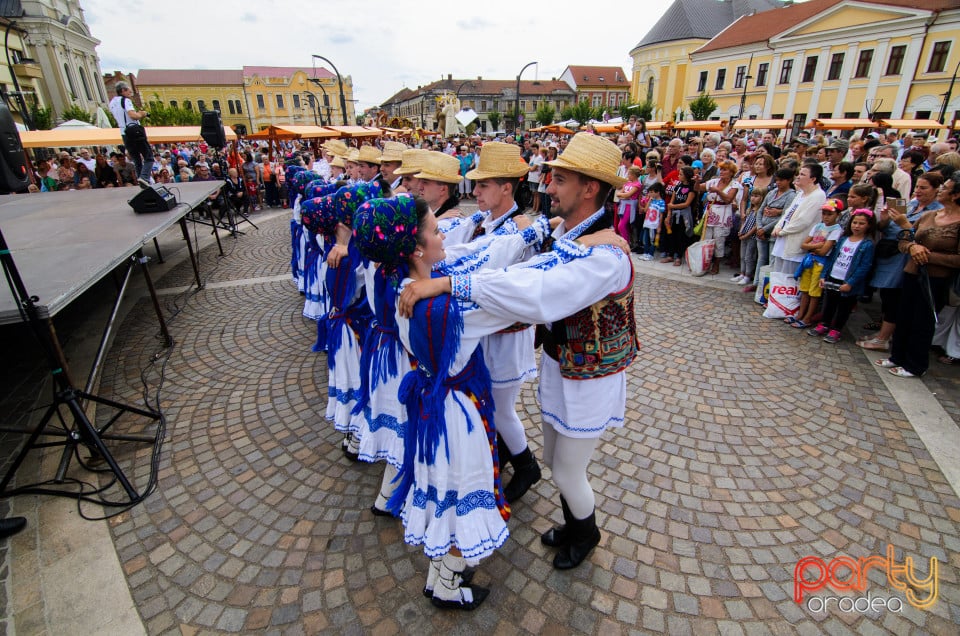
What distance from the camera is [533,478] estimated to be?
3.26 meters

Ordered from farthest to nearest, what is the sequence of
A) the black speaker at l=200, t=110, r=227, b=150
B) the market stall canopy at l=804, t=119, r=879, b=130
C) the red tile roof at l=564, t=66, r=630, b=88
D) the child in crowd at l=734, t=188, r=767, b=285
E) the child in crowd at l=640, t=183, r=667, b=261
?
the red tile roof at l=564, t=66, r=630, b=88 → the market stall canopy at l=804, t=119, r=879, b=130 → the black speaker at l=200, t=110, r=227, b=150 → the child in crowd at l=640, t=183, r=667, b=261 → the child in crowd at l=734, t=188, r=767, b=285

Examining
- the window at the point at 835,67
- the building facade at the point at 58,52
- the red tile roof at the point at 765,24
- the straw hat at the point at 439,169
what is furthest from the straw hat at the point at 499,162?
the building facade at the point at 58,52

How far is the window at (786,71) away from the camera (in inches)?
1591

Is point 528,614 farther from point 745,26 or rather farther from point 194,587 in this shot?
point 745,26

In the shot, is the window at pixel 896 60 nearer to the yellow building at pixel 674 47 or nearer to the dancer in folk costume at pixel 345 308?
the yellow building at pixel 674 47

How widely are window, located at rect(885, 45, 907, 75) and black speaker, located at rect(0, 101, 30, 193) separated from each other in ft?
160

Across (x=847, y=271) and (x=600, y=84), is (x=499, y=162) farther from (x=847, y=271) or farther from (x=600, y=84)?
(x=600, y=84)

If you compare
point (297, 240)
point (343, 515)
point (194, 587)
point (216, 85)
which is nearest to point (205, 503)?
point (194, 587)

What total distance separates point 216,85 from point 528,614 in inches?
3864

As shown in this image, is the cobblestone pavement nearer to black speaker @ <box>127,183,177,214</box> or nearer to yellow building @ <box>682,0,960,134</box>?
black speaker @ <box>127,183,177,214</box>

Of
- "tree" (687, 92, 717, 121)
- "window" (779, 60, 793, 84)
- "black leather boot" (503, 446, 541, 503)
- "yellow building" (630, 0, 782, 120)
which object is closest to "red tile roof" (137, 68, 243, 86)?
"yellow building" (630, 0, 782, 120)

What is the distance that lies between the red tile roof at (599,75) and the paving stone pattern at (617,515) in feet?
321

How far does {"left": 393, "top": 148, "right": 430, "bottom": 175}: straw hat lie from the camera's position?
3492 millimetres

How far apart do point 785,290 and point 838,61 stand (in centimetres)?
4460
